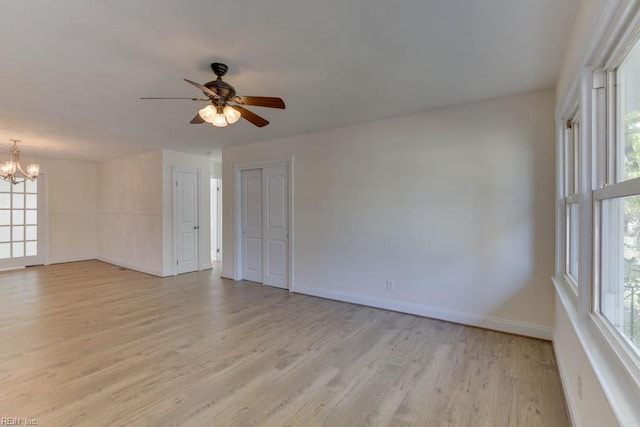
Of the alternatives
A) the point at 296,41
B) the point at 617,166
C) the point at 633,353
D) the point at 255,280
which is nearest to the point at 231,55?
the point at 296,41

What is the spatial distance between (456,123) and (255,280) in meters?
4.04

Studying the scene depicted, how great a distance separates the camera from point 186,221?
6.11 meters

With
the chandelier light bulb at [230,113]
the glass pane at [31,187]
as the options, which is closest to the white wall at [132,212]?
the glass pane at [31,187]

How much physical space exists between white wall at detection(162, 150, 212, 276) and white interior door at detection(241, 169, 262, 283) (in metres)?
1.40

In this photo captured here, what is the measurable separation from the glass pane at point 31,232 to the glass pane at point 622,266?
371 inches

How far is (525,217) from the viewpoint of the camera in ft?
10.00

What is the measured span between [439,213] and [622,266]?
2.15m

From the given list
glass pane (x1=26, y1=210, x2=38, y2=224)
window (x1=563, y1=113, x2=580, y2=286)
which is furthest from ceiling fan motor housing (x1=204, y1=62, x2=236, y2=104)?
glass pane (x1=26, y1=210, x2=38, y2=224)

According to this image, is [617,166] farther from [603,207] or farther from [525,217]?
[525,217]

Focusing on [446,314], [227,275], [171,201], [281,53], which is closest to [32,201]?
[171,201]

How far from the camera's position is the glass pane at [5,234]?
246 inches

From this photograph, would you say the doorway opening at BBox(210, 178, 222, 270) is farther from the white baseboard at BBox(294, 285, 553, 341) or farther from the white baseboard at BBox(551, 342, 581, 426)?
the white baseboard at BBox(551, 342, 581, 426)

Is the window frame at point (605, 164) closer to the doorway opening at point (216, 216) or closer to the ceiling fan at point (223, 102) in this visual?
the ceiling fan at point (223, 102)

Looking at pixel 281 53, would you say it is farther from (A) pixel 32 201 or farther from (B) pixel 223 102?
(A) pixel 32 201
